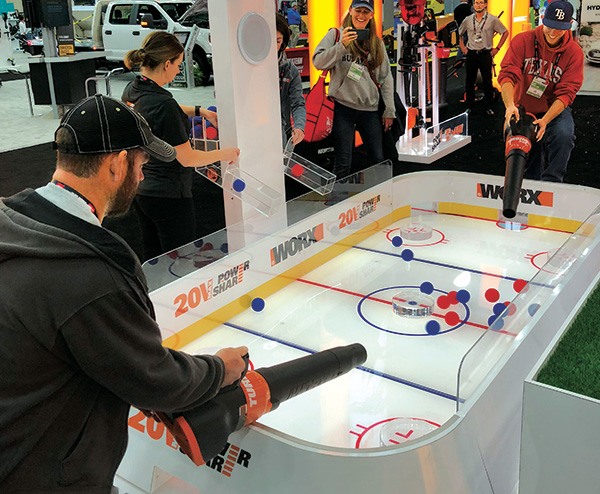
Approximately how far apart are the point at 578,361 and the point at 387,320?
3.47 feet

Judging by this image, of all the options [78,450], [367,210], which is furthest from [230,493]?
[367,210]

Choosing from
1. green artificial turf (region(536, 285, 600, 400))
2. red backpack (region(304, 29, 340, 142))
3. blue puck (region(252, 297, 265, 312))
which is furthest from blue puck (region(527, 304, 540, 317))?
red backpack (region(304, 29, 340, 142))

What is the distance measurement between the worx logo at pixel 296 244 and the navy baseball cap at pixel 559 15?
1735 mm

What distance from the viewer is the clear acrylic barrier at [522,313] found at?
1.72 metres

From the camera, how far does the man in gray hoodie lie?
117cm

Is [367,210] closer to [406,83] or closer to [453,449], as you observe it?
[453,449]

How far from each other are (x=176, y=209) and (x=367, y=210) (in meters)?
1.13

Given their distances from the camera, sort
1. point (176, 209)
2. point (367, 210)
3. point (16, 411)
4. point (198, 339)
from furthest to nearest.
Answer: point (367, 210)
point (176, 209)
point (198, 339)
point (16, 411)

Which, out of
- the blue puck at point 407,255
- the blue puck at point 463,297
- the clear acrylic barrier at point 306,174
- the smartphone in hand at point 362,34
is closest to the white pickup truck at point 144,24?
the smartphone in hand at point 362,34

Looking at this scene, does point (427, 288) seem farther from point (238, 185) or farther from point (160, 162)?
point (160, 162)

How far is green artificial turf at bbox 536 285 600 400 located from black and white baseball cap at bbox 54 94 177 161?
3.43 feet

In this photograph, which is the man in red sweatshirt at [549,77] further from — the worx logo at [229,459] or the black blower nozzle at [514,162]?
the worx logo at [229,459]

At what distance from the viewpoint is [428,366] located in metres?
2.30

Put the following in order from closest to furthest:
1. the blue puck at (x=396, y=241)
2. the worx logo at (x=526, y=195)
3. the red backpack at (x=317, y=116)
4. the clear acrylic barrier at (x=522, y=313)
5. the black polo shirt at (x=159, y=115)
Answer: the clear acrylic barrier at (x=522, y=313) < the black polo shirt at (x=159, y=115) < the blue puck at (x=396, y=241) < the worx logo at (x=526, y=195) < the red backpack at (x=317, y=116)
